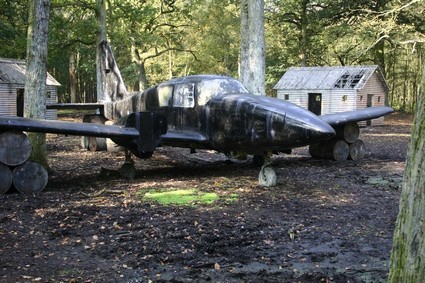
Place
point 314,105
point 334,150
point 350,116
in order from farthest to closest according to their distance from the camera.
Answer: point 314,105 → point 334,150 → point 350,116

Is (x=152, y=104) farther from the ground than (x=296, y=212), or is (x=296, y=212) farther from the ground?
(x=152, y=104)

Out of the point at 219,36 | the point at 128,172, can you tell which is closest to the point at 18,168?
the point at 128,172

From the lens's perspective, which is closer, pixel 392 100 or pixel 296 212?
pixel 296 212

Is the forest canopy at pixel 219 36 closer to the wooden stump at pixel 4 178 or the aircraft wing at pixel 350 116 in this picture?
the aircraft wing at pixel 350 116

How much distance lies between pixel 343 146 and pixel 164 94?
19.3 feet

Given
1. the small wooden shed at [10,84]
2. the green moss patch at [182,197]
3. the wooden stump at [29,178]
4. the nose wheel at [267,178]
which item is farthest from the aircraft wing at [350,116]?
the small wooden shed at [10,84]

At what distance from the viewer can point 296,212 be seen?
8336 mm

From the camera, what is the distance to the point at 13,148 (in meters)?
9.78

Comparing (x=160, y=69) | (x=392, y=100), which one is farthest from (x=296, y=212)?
(x=392, y=100)

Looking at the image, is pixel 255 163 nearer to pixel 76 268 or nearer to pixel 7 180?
pixel 7 180

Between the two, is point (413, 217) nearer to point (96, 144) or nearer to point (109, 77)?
point (109, 77)

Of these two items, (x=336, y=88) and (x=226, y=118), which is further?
(x=336, y=88)

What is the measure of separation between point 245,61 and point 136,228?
10686 mm

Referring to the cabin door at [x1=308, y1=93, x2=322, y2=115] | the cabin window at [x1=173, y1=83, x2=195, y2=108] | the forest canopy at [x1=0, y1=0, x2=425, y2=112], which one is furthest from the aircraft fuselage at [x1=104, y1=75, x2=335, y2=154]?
the cabin door at [x1=308, y1=93, x2=322, y2=115]
